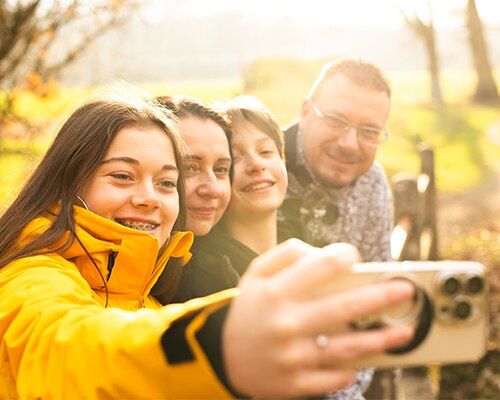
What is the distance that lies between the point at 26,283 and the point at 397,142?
17.8 m

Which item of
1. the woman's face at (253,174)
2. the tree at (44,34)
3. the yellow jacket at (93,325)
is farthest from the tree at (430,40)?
the yellow jacket at (93,325)

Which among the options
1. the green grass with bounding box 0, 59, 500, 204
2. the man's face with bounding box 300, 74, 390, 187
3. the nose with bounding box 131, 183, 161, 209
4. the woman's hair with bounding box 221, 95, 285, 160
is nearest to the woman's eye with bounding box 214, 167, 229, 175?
the woman's hair with bounding box 221, 95, 285, 160

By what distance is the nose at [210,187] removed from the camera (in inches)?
93.8

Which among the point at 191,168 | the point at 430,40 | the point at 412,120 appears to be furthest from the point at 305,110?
the point at 430,40

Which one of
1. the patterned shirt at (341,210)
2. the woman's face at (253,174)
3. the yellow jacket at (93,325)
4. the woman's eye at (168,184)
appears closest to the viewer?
the yellow jacket at (93,325)

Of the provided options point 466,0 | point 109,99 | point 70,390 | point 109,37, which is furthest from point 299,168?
point 466,0

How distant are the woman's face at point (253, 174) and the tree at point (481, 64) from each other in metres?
24.6

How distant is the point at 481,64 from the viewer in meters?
26.5

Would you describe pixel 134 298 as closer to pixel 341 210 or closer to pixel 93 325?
pixel 93 325

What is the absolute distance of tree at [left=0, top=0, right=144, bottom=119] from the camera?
644cm

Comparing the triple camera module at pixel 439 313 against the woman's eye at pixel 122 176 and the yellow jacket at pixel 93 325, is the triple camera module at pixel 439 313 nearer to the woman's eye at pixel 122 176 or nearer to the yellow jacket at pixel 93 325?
the yellow jacket at pixel 93 325

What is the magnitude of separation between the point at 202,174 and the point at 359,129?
1.52 metres

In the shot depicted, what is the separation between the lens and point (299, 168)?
363cm

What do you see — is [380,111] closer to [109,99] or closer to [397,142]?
[109,99]
